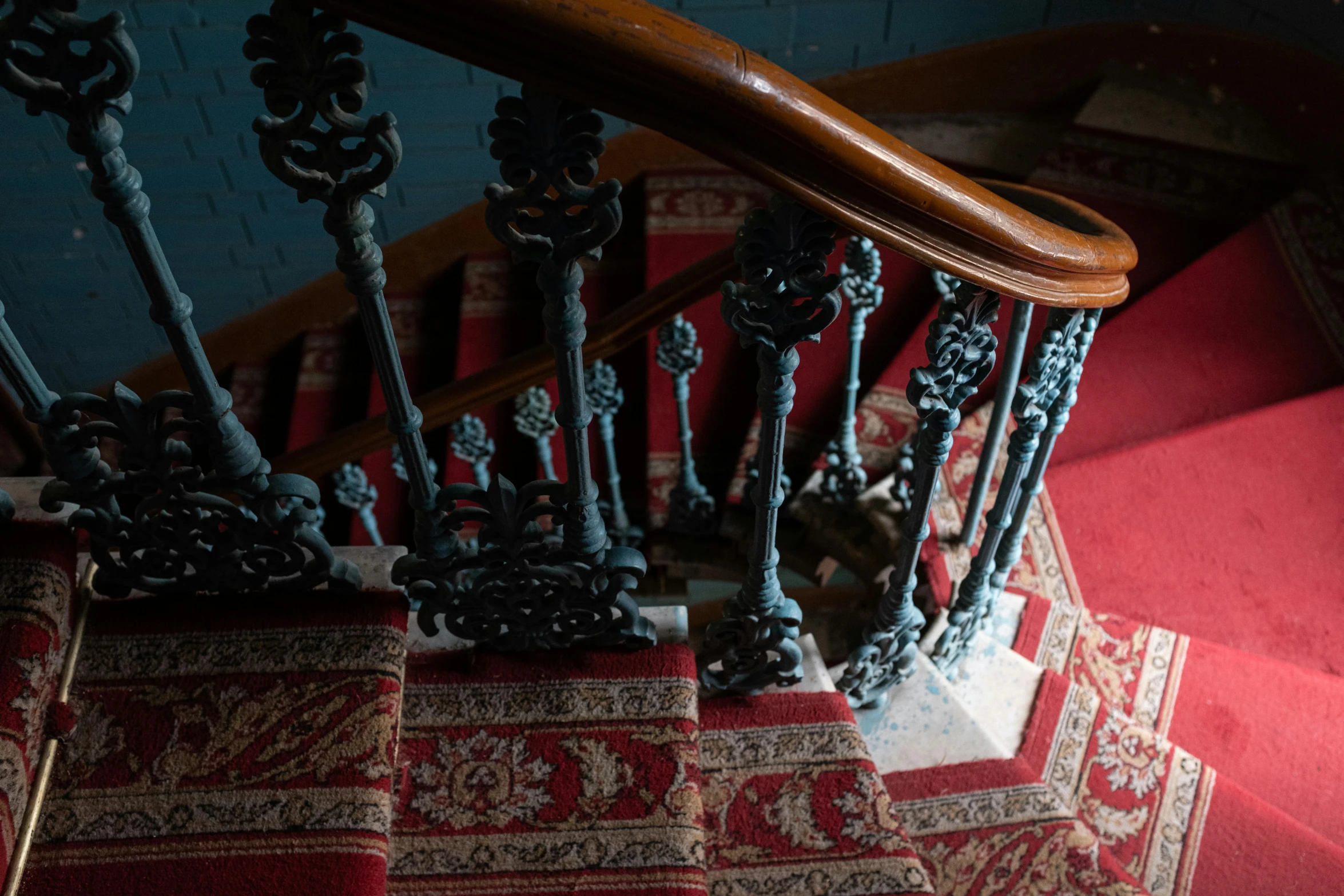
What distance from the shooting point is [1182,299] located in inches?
105

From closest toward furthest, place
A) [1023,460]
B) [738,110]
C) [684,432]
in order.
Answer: [738,110], [1023,460], [684,432]

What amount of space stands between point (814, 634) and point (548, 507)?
229 centimetres

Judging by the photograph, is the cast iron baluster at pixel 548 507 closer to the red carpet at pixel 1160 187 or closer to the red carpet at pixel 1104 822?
the red carpet at pixel 1104 822

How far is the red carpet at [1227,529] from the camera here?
83.4 inches

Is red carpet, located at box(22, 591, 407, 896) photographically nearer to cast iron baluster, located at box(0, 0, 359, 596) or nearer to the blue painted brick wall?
cast iron baluster, located at box(0, 0, 359, 596)

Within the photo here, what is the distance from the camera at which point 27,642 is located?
1.18 metres

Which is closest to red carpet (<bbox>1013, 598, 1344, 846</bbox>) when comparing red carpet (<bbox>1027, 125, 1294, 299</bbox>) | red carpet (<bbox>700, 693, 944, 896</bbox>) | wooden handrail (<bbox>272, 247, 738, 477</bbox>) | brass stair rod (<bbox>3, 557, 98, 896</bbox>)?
red carpet (<bbox>700, 693, 944, 896</bbox>)

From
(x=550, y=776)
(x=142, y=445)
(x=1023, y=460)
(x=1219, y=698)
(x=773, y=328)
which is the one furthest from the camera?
(x=1219, y=698)

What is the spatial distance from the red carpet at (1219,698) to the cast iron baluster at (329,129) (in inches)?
64.2

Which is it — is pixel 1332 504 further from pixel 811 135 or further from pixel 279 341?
pixel 279 341

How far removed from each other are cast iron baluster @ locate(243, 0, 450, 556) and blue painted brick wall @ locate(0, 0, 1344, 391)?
227cm

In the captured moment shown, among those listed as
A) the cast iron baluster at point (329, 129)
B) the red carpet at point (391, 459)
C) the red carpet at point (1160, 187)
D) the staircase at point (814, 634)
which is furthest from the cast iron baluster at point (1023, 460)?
the red carpet at point (391, 459)

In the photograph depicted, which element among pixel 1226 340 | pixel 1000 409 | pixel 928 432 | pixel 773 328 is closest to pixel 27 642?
pixel 773 328

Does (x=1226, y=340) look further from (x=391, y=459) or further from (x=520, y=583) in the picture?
(x=391, y=459)
